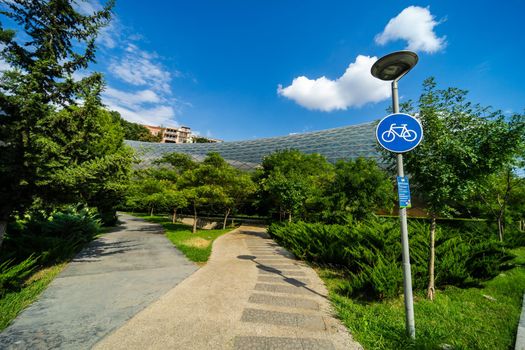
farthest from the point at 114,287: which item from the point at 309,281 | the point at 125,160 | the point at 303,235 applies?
the point at 303,235

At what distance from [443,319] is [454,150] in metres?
3.39

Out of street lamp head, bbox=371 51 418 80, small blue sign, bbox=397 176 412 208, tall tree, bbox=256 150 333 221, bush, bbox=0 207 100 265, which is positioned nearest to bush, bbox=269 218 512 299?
small blue sign, bbox=397 176 412 208

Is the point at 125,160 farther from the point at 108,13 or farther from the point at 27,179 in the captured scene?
the point at 108,13

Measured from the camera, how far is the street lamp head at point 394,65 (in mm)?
3451

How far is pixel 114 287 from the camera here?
5586 millimetres

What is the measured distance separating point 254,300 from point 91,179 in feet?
17.0

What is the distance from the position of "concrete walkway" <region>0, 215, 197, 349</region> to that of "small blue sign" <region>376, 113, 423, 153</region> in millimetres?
5219

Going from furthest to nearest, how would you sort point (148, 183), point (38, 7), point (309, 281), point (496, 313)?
point (148, 183), point (309, 281), point (38, 7), point (496, 313)

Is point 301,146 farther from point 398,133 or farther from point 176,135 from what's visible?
point 176,135

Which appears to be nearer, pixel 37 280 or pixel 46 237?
pixel 37 280

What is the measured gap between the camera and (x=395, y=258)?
616 cm

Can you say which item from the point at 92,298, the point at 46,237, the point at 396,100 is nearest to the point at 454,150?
the point at 396,100

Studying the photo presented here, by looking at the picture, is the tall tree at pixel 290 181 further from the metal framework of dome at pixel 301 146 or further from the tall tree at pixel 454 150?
the metal framework of dome at pixel 301 146

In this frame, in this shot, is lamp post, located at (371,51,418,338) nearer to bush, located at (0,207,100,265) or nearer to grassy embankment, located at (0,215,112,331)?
grassy embankment, located at (0,215,112,331)
